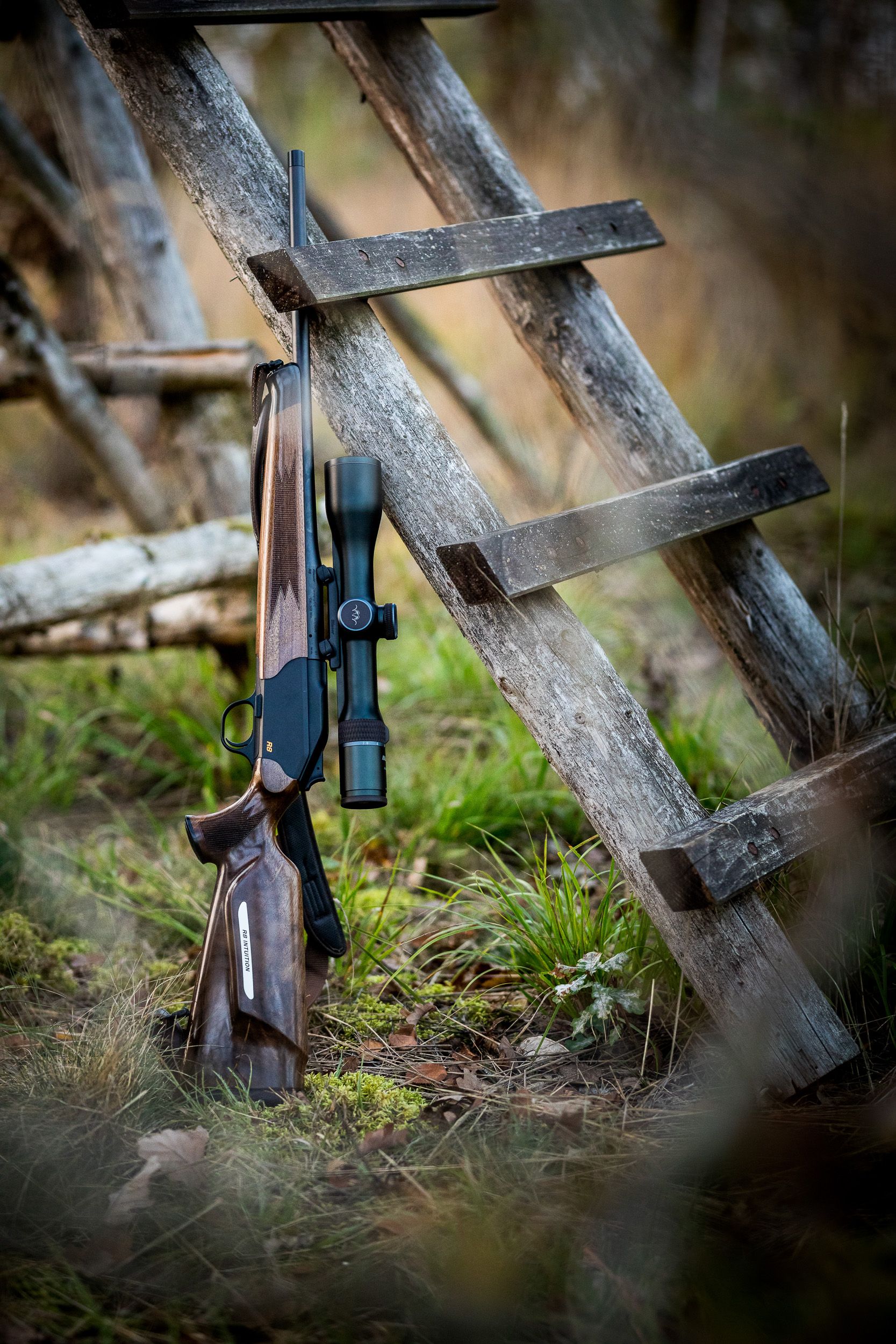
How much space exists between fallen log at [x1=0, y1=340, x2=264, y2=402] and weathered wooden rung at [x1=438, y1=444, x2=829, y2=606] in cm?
197

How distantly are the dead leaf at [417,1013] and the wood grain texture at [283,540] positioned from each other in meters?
0.94

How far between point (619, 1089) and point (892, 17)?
812cm

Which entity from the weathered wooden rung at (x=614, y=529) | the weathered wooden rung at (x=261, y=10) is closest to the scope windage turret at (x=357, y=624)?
the weathered wooden rung at (x=614, y=529)

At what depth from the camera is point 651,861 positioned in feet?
6.19

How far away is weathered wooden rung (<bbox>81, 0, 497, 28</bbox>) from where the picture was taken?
1996 mm

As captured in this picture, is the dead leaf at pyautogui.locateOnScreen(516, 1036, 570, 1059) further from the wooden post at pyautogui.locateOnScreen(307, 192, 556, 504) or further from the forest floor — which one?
the wooden post at pyautogui.locateOnScreen(307, 192, 556, 504)

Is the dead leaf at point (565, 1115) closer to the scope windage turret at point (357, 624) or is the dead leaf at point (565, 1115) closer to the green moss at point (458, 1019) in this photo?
the green moss at point (458, 1019)

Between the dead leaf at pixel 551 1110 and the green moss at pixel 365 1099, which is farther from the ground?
the green moss at pixel 365 1099

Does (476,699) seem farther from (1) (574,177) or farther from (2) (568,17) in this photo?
(2) (568,17)

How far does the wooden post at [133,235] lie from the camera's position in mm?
3518

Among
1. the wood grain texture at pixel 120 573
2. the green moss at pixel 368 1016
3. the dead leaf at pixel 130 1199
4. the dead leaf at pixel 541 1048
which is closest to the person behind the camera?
the dead leaf at pixel 130 1199

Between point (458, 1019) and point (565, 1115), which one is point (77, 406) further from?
point (565, 1115)

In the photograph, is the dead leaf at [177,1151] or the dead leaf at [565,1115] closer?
the dead leaf at [177,1151]

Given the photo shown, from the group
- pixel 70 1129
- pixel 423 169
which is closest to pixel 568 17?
pixel 423 169
